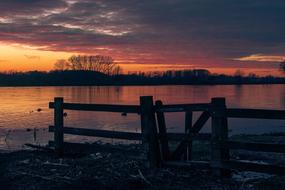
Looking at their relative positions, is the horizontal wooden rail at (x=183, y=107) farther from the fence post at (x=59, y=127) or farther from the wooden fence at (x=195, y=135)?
the fence post at (x=59, y=127)

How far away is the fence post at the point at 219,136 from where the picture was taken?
9.46 metres

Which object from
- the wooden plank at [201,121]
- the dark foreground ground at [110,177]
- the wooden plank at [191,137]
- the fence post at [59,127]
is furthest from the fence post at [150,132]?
the fence post at [59,127]

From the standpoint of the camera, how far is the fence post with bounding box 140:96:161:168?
34.9 ft

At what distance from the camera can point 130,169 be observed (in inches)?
416

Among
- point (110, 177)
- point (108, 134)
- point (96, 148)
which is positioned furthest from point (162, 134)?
point (96, 148)

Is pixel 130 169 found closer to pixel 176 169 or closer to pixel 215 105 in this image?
pixel 176 169

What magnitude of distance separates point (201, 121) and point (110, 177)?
256 cm

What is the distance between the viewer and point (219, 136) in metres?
9.47

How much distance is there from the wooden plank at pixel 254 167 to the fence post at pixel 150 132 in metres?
1.87

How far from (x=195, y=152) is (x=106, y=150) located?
507 cm

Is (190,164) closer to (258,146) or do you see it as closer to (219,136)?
(219,136)

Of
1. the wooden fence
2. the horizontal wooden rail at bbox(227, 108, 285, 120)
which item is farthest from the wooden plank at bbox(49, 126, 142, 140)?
the horizontal wooden rail at bbox(227, 108, 285, 120)

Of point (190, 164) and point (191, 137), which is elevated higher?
point (191, 137)

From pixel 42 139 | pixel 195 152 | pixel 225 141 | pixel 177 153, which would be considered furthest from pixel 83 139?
pixel 225 141
